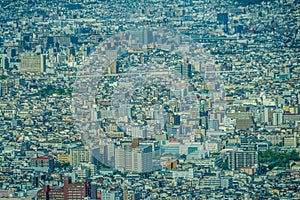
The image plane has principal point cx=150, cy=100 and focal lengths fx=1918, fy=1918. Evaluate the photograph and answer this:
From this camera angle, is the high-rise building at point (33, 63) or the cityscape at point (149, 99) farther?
the high-rise building at point (33, 63)

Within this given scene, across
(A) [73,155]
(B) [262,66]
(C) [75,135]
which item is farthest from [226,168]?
(B) [262,66]

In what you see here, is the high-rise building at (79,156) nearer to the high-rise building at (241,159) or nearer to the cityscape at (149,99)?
the cityscape at (149,99)

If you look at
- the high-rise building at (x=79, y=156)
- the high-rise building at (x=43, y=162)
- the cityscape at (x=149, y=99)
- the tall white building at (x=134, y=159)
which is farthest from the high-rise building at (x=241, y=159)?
the high-rise building at (x=43, y=162)

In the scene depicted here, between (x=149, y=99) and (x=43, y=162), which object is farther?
(x=149, y=99)

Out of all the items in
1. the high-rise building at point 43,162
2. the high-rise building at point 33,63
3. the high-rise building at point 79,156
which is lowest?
the high-rise building at point 43,162

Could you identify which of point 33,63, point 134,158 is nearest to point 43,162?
point 134,158

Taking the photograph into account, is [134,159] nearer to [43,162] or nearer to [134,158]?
[134,158]
